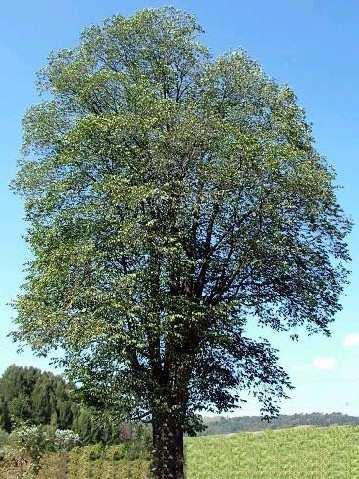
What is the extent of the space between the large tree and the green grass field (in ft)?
67.3

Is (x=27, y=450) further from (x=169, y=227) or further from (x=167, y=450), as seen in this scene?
(x=169, y=227)

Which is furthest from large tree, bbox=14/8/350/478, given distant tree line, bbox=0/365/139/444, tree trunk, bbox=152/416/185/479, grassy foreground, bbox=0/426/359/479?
distant tree line, bbox=0/365/139/444

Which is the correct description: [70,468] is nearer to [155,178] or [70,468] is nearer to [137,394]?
[137,394]

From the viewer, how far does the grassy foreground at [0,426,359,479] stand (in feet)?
148

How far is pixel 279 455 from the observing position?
163 feet

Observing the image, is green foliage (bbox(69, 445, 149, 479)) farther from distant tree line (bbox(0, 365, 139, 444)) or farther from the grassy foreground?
distant tree line (bbox(0, 365, 139, 444))

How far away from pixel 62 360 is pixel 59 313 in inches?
92.5

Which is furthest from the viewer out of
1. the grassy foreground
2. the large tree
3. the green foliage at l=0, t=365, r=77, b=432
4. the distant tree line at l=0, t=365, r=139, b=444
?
the green foliage at l=0, t=365, r=77, b=432

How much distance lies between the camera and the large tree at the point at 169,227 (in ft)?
79.4

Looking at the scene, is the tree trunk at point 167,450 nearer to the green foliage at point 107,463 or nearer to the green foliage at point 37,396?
the green foliage at point 107,463

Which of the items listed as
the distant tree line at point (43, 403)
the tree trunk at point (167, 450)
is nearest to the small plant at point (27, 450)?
the tree trunk at point (167, 450)

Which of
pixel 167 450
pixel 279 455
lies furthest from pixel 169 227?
pixel 279 455

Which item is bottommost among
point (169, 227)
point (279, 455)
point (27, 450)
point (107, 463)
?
point (107, 463)

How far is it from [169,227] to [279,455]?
31359mm
